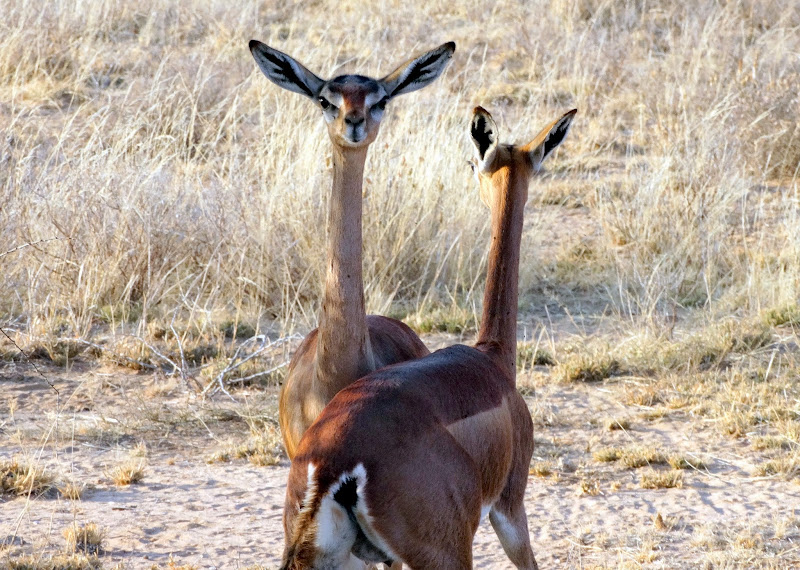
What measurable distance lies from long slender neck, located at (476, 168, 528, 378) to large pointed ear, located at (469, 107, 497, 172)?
72mm

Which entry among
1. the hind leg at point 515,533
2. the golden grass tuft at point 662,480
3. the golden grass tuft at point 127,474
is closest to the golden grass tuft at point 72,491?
the golden grass tuft at point 127,474

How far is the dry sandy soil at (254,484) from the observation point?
4.55 m

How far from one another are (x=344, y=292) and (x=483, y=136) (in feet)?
3.13

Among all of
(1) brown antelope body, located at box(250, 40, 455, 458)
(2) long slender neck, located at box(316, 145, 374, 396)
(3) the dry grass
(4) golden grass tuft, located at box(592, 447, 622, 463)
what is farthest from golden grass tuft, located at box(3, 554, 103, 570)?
(4) golden grass tuft, located at box(592, 447, 622, 463)

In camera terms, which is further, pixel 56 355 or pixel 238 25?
pixel 238 25

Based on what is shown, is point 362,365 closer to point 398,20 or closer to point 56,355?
point 56,355

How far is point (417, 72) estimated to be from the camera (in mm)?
4219

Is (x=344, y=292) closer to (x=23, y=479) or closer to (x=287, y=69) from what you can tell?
(x=287, y=69)

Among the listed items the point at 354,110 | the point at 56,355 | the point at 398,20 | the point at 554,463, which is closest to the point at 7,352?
the point at 56,355

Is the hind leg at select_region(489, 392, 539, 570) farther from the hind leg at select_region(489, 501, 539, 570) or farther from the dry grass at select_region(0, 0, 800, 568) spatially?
the dry grass at select_region(0, 0, 800, 568)

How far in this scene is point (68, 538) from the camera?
4414 millimetres

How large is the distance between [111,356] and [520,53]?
25.4ft

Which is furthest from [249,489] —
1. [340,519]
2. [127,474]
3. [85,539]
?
[340,519]

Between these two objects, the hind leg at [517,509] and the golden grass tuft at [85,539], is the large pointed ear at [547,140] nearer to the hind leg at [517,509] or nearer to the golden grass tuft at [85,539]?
the hind leg at [517,509]
